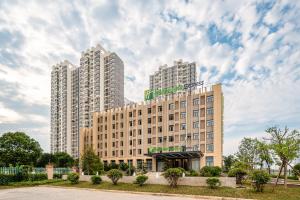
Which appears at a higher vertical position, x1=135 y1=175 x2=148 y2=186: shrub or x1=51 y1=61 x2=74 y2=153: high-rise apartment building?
x1=51 y1=61 x2=74 y2=153: high-rise apartment building

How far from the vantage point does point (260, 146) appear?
88.9ft

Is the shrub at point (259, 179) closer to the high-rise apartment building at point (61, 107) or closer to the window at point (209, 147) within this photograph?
the window at point (209, 147)

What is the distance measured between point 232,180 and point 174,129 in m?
35.3

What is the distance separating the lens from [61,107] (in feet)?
391

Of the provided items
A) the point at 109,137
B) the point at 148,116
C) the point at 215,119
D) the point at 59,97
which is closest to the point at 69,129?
the point at 59,97

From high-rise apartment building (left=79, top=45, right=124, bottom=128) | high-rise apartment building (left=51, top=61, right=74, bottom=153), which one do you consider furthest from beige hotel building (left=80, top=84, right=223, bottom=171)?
high-rise apartment building (left=51, top=61, right=74, bottom=153)

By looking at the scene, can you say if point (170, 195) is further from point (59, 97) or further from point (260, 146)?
point (59, 97)

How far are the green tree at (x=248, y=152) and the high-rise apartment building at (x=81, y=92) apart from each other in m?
68.0

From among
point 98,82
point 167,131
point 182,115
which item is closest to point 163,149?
point 167,131

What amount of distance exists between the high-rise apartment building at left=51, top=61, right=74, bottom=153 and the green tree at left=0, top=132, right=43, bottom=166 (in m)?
49.3

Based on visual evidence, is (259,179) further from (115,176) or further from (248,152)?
(248,152)

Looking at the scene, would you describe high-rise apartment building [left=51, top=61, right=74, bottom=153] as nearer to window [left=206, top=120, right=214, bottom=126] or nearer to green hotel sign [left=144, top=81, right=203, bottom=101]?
green hotel sign [left=144, top=81, right=203, bottom=101]

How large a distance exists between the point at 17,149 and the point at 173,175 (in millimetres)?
50199

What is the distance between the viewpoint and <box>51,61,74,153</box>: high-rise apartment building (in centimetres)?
11594
